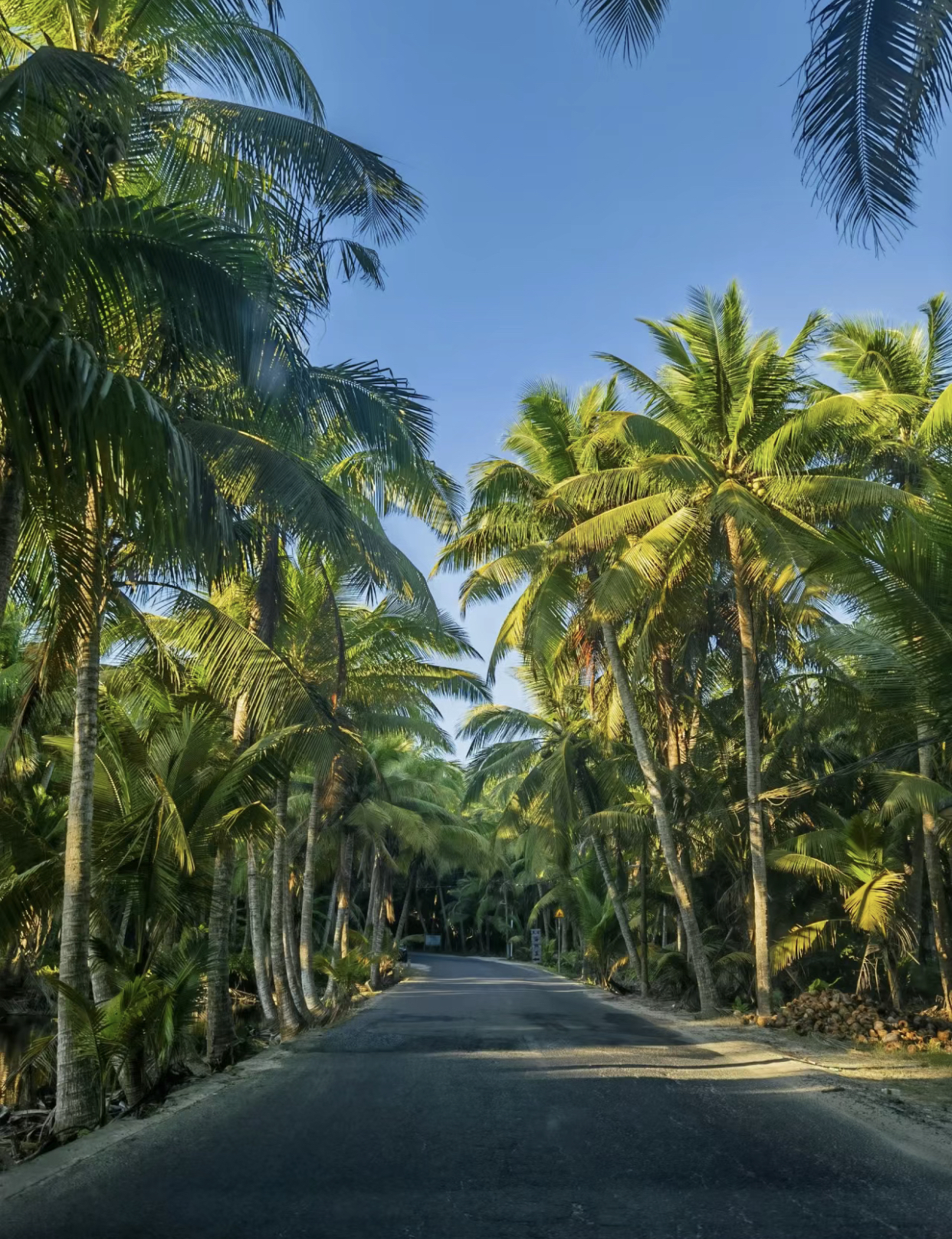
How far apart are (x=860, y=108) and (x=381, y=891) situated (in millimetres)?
36365

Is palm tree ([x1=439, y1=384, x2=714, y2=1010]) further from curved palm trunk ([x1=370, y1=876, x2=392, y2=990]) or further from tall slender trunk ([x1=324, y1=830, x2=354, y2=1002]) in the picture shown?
curved palm trunk ([x1=370, y1=876, x2=392, y2=990])

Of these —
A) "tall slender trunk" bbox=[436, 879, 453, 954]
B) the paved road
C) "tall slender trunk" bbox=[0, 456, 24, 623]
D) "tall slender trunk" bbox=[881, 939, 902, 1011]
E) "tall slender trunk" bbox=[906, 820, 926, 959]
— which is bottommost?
"tall slender trunk" bbox=[436, 879, 453, 954]

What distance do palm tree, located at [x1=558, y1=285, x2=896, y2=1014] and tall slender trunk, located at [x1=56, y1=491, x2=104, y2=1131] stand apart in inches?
329

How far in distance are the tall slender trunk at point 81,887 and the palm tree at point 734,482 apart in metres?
8.35

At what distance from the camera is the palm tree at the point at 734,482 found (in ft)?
45.9

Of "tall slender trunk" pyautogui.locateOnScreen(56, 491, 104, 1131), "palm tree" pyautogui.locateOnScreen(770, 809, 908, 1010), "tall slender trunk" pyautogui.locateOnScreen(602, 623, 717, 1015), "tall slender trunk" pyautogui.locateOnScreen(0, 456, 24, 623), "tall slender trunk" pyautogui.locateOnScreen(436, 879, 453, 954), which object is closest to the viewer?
"tall slender trunk" pyautogui.locateOnScreen(0, 456, 24, 623)

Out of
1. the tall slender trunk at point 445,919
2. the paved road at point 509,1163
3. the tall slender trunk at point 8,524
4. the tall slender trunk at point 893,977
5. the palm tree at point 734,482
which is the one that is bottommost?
the tall slender trunk at point 445,919

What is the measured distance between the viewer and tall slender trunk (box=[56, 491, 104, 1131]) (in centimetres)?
746

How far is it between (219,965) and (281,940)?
149 inches

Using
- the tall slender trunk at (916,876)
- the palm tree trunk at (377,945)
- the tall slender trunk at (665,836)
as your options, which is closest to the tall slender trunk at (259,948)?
the tall slender trunk at (665,836)

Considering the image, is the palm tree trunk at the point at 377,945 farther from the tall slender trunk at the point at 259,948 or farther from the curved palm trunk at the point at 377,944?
the tall slender trunk at the point at 259,948

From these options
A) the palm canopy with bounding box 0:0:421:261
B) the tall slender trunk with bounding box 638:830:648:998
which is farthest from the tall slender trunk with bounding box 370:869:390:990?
the palm canopy with bounding box 0:0:421:261

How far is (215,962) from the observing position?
11.7m

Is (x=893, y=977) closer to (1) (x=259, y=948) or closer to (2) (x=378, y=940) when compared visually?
(1) (x=259, y=948)
